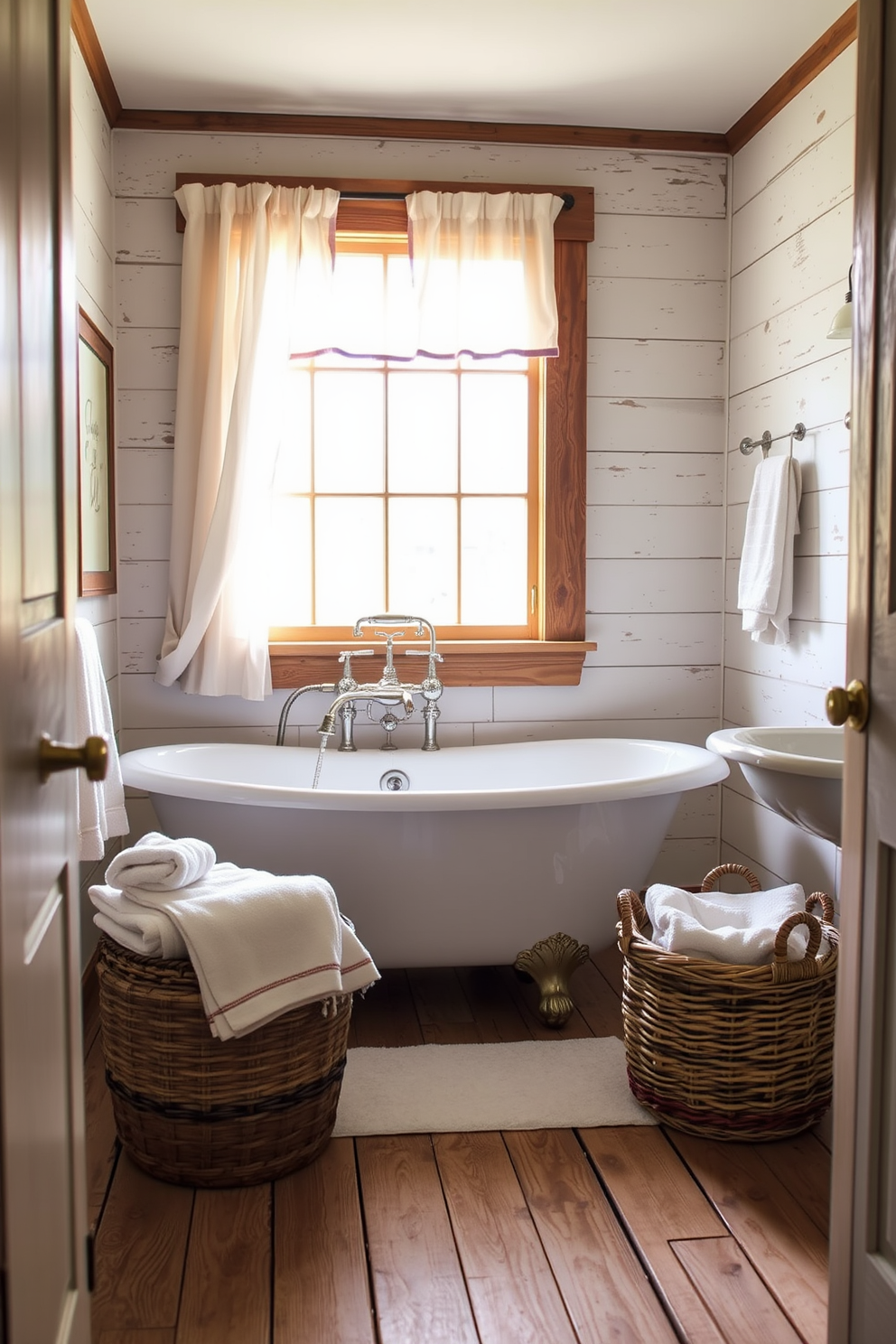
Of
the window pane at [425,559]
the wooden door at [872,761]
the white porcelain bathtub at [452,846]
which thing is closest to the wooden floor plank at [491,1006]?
the white porcelain bathtub at [452,846]

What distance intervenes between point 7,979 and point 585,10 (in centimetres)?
280

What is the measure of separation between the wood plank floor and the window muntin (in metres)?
1.83

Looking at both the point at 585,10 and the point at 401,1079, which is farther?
the point at 585,10

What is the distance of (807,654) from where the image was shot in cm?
312

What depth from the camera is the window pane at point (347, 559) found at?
3.70 meters

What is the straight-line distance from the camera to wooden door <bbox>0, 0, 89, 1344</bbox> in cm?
99

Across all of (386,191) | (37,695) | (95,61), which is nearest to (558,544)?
(386,191)

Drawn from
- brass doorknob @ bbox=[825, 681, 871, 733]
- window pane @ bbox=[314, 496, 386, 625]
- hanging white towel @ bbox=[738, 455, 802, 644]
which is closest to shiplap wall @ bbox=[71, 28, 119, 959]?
window pane @ bbox=[314, 496, 386, 625]

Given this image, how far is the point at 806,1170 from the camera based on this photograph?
2174 millimetres

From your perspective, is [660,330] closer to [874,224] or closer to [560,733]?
[560,733]

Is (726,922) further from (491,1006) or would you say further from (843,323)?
(843,323)

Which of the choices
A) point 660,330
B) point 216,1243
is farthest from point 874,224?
point 660,330

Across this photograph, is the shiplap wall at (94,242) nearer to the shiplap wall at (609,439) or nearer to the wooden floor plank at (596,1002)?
the shiplap wall at (609,439)

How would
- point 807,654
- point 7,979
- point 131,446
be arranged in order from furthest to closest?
point 131,446 < point 807,654 < point 7,979
